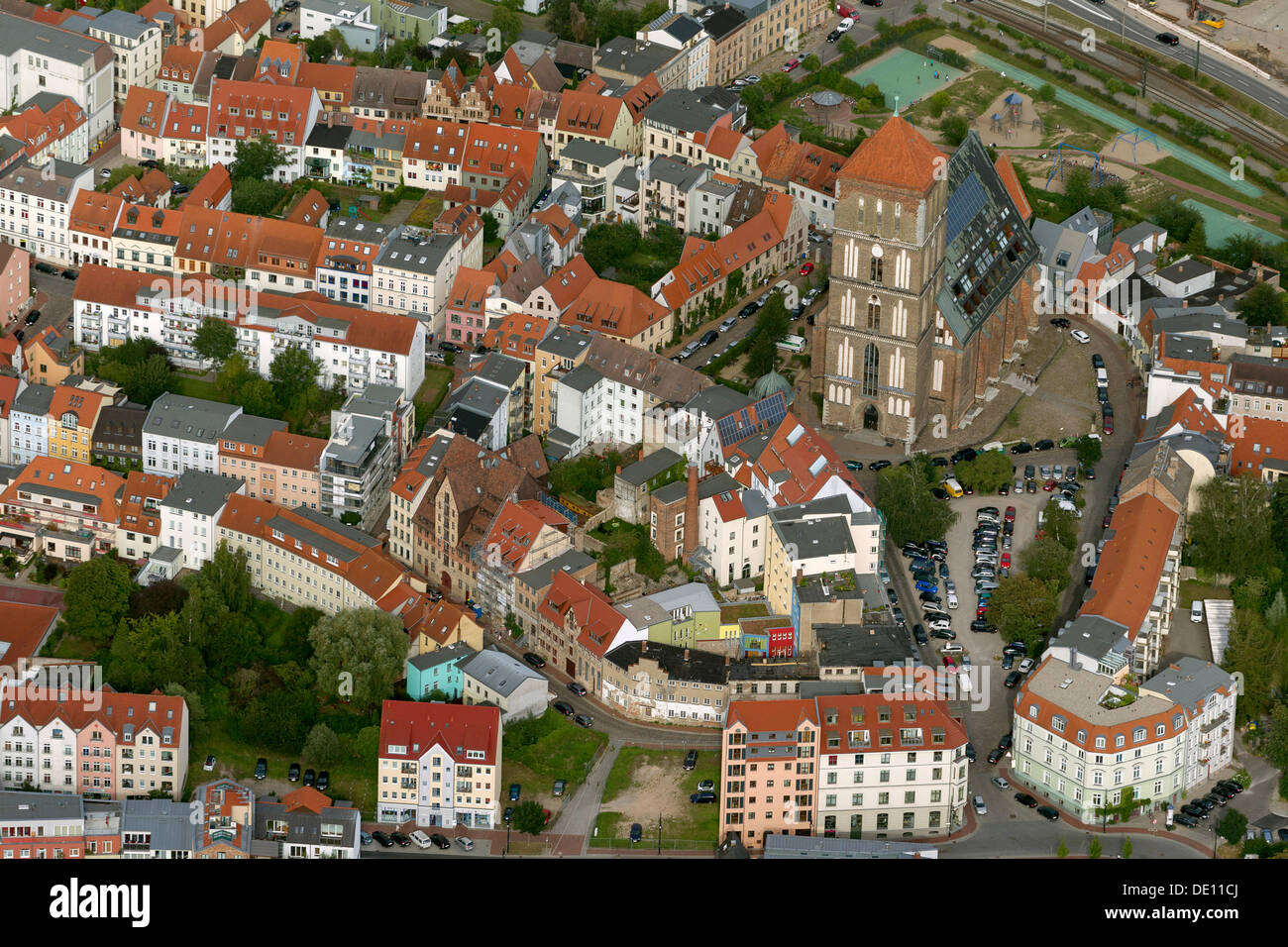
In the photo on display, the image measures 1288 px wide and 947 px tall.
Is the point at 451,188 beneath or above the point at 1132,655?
above

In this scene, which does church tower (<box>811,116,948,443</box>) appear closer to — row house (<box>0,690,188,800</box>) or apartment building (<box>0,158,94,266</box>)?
row house (<box>0,690,188,800</box>)

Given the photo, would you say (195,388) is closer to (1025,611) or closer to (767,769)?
(767,769)

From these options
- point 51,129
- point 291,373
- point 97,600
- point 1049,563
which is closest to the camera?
point 97,600

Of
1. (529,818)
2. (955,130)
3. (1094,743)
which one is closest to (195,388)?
(529,818)

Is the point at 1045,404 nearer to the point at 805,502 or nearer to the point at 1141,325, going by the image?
the point at 1141,325

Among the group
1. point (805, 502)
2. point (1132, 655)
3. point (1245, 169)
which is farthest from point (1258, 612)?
point (1245, 169)

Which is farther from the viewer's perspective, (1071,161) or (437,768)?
(1071,161)

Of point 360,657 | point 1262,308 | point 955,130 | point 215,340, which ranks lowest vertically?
point 360,657
